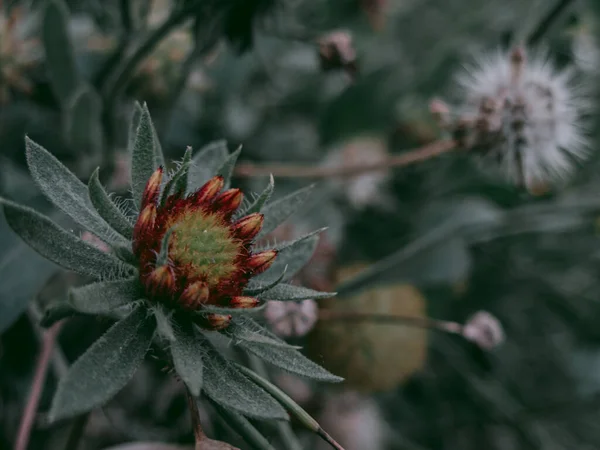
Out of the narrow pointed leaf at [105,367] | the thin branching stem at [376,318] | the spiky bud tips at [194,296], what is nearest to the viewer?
the narrow pointed leaf at [105,367]

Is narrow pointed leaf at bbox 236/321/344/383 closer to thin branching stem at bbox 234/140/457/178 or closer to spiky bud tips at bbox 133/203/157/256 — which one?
spiky bud tips at bbox 133/203/157/256

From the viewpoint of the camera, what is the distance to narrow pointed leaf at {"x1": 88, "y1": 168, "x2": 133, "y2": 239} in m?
0.60

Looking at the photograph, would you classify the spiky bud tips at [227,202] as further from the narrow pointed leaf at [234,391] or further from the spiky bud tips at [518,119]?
the spiky bud tips at [518,119]

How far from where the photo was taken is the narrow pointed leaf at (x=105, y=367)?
1.60 ft

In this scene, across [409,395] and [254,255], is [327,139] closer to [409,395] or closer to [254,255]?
[409,395]

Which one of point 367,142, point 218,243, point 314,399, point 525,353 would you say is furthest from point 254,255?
point 525,353

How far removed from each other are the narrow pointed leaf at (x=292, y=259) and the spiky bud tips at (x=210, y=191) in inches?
4.0

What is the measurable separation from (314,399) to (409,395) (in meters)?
0.31

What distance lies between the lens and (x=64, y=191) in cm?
61

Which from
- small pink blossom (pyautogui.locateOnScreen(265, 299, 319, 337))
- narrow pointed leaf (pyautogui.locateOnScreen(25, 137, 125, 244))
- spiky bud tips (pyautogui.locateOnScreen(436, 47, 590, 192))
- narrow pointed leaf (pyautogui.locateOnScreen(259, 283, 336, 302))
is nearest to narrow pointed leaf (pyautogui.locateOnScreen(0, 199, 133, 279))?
narrow pointed leaf (pyautogui.locateOnScreen(25, 137, 125, 244))

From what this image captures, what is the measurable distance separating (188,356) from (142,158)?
0.19 metres

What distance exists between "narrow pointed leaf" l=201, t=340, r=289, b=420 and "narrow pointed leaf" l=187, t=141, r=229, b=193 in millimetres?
206

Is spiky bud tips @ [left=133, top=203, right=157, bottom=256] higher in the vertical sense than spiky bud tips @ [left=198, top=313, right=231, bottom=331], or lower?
higher

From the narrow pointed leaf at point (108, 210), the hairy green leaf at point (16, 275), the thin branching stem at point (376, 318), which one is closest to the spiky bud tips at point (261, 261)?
the narrow pointed leaf at point (108, 210)
